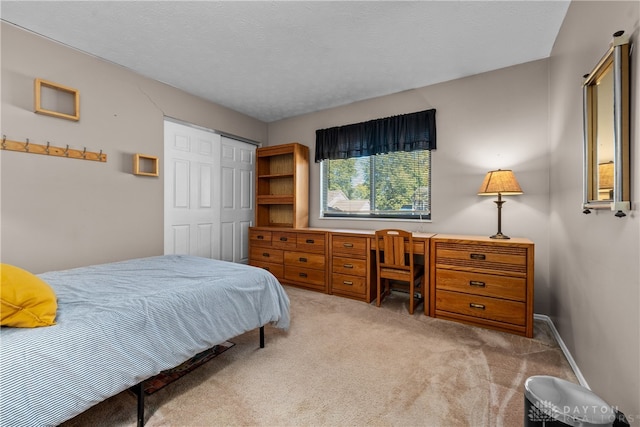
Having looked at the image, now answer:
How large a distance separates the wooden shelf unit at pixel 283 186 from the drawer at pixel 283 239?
20 cm

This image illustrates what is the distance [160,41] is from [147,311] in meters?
2.34

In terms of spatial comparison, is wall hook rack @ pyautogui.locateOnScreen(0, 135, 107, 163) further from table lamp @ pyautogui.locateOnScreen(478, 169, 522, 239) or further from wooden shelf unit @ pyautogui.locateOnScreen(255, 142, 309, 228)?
table lamp @ pyautogui.locateOnScreen(478, 169, 522, 239)

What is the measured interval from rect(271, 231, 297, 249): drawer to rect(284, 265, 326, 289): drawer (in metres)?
0.30

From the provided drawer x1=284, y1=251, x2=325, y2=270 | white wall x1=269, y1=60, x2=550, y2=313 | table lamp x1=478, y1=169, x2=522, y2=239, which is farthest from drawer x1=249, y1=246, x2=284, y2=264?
table lamp x1=478, y1=169, x2=522, y2=239

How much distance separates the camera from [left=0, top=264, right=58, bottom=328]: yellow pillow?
43.9 inches

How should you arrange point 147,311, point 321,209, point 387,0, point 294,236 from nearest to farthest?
point 147,311, point 387,0, point 294,236, point 321,209

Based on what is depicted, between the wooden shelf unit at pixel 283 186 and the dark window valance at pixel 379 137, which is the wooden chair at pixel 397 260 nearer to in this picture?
the dark window valance at pixel 379 137

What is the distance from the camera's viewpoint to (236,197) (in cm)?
427

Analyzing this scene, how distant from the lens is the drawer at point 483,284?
239cm

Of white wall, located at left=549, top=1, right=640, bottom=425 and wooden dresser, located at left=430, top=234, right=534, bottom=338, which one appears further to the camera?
wooden dresser, located at left=430, top=234, right=534, bottom=338

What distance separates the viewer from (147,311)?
144 cm

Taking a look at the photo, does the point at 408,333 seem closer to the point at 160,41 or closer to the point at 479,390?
the point at 479,390

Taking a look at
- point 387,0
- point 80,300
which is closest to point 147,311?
point 80,300

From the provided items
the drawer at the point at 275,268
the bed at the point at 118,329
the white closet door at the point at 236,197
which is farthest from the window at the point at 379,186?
the bed at the point at 118,329
